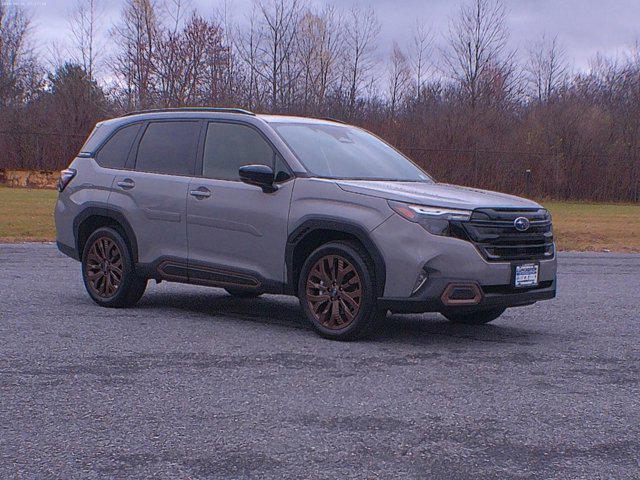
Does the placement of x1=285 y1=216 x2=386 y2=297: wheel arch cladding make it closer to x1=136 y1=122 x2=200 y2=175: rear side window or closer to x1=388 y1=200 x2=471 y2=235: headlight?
x1=388 y1=200 x2=471 y2=235: headlight

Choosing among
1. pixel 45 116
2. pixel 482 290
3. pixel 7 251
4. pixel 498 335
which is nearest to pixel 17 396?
pixel 482 290

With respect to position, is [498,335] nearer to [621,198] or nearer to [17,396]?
[17,396]

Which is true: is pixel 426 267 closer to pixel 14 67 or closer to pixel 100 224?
pixel 100 224

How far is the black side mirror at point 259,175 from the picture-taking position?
7375mm

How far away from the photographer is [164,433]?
4.58 metres

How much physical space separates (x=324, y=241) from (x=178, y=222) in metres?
1.48

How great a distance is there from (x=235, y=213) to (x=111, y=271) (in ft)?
5.52

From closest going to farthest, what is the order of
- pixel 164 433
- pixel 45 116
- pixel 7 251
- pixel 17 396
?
pixel 164 433, pixel 17 396, pixel 7 251, pixel 45 116

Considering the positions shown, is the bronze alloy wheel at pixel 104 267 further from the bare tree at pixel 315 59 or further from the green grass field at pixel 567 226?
the bare tree at pixel 315 59

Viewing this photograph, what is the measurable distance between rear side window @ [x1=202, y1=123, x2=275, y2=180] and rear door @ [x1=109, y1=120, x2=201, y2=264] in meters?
0.18

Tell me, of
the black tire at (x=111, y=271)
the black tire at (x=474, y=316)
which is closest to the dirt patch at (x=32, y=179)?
the black tire at (x=111, y=271)

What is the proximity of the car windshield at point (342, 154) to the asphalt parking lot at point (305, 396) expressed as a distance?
1.31 metres

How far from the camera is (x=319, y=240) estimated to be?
24.1 ft

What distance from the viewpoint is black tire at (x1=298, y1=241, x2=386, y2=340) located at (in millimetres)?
6863
